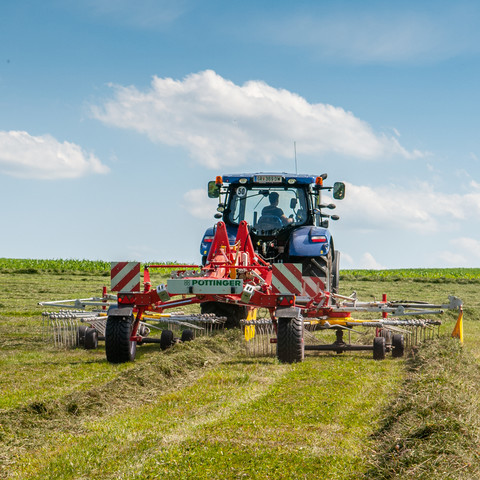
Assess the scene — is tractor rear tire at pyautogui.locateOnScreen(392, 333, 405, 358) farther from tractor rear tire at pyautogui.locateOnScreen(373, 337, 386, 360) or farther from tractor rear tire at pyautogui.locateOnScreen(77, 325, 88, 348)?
tractor rear tire at pyautogui.locateOnScreen(77, 325, 88, 348)

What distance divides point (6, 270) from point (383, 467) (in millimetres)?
27277

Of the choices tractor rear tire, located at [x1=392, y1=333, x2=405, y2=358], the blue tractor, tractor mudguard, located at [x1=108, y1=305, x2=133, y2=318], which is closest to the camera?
tractor mudguard, located at [x1=108, y1=305, x2=133, y2=318]

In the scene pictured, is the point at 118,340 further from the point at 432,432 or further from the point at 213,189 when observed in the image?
the point at 432,432

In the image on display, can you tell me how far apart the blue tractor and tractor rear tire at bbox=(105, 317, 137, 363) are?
2837 mm

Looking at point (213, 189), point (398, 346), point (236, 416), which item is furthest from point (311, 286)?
point (236, 416)

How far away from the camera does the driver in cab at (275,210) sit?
1077cm

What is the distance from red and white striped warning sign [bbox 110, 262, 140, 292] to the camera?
26.9 ft

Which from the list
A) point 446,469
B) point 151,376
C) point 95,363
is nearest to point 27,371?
point 95,363

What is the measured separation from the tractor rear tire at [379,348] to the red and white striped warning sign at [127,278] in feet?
10.1

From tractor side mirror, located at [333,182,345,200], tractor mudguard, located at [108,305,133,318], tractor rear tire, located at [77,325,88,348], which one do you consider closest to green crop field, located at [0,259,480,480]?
tractor rear tire, located at [77,325,88,348]

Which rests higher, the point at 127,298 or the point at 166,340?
the point at 127,298

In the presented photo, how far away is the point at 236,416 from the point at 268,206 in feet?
20.5

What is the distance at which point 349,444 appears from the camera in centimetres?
436

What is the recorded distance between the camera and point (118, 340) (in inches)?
302
